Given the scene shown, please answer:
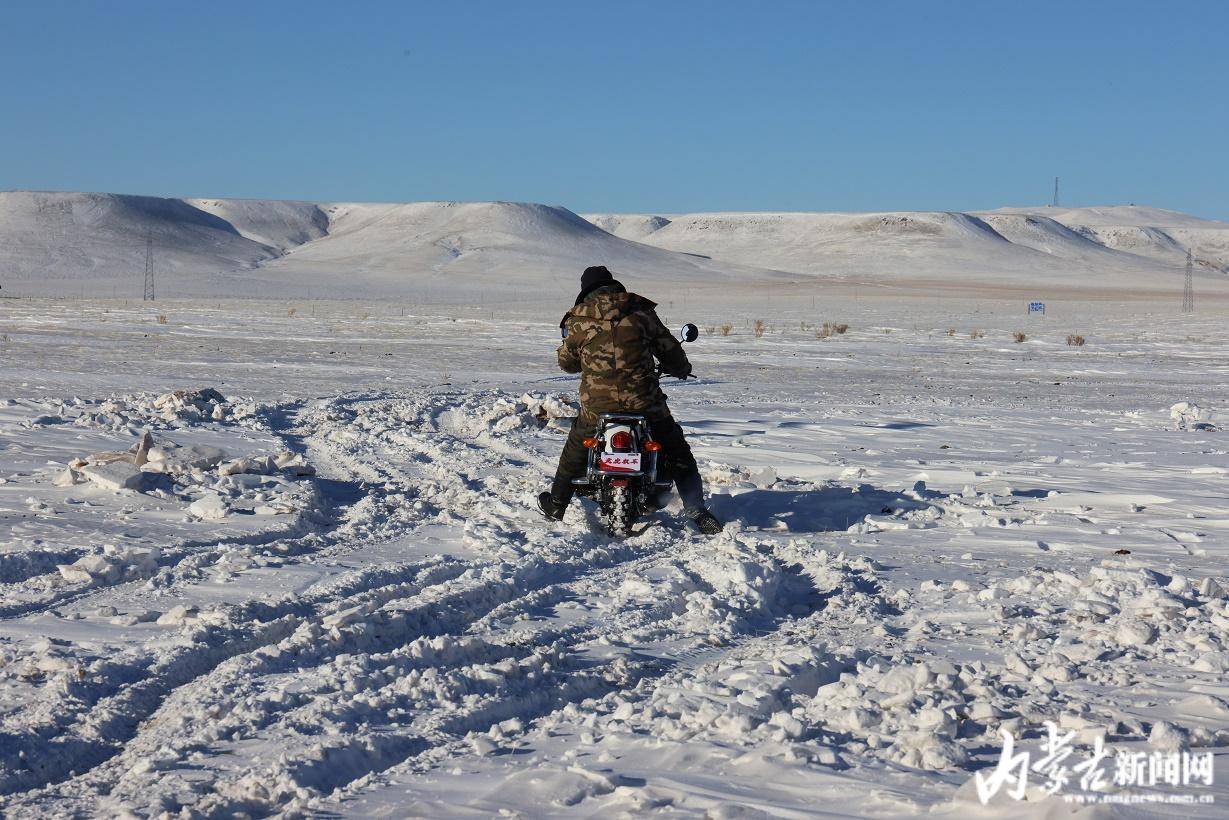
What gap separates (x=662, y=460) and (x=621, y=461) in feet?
1.26

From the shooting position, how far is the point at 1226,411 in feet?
51.9

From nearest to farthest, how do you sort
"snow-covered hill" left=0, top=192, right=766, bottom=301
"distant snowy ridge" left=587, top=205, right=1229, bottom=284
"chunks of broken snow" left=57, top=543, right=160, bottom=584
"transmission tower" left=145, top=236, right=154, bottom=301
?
"chunks of broken snow" left=57, top=543, right=160, bottom=584 < "transmission tower" left=145, top=236, right=154, bottom=301 < "snow-covered hill" left=0, top=192, right=766, bottom=301 < "distant snowy ridge" left=587, top=205, right=1229, bottom=284

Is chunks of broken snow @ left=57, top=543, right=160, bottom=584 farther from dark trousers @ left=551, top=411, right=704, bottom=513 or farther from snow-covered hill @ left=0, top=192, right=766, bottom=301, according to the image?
snow-covered hill @ left=0, top=192, right=766, bottom=301

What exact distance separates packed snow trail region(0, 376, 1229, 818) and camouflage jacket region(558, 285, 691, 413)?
0.79 meters

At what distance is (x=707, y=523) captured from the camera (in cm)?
789

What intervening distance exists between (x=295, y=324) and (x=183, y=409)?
24.6 m

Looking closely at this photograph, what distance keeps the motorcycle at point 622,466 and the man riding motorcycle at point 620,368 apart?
128 millimetres

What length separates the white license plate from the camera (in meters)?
7.71

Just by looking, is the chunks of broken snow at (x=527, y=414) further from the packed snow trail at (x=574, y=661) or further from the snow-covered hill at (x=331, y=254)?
the snow-covered hill at (x=331, y=254)

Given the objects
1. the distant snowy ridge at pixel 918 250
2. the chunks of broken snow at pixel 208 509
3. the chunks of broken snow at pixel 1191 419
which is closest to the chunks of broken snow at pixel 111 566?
the chunks of broken snow at pixel 208 509

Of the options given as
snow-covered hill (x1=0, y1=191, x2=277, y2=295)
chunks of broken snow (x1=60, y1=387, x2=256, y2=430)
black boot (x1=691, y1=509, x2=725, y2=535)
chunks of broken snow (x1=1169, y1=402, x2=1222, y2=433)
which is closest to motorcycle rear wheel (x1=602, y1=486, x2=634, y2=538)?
black boot (x1=691, y1=509, x2=725, y2=535)

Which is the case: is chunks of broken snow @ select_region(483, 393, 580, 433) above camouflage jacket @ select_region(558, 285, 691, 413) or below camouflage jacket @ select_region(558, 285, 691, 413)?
below

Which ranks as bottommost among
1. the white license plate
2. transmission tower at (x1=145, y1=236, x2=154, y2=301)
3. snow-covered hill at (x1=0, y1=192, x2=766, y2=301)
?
the white license plate

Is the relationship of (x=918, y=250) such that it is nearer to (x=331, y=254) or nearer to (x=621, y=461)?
(x=331, y=254)
